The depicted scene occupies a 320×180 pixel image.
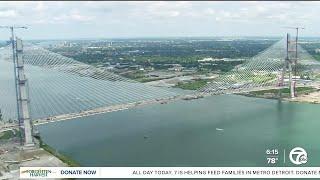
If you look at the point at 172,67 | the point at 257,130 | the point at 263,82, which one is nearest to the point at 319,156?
the point at 257,130

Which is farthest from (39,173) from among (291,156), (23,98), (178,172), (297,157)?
(297,157)

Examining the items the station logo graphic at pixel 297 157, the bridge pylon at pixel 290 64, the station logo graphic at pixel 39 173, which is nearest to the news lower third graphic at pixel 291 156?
the station logo graphic at pixel 297 157

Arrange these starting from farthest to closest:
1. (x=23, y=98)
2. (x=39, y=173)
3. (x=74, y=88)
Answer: (x=74, y=88), (x=23, y=98), (x=39, y=173)

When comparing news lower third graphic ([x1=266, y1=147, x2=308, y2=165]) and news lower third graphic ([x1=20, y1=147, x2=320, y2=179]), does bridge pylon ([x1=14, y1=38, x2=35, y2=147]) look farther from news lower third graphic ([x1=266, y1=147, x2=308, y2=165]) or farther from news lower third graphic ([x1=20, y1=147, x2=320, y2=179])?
news lower third graphic ([x1=266, y1=147, x2=308, y2=165])

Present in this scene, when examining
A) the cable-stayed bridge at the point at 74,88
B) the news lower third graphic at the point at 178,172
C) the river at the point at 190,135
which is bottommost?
the river at the point at 190,135

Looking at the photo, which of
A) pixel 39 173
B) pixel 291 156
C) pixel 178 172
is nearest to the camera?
pixel 39 173

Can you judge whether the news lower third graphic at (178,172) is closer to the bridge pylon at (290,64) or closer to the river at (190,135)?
the river at (190,135)

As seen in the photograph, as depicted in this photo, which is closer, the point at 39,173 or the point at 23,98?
the point at 39,173

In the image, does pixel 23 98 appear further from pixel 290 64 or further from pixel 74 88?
pixel 290 64

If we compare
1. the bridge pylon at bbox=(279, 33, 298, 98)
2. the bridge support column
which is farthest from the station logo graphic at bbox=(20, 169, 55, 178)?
the bridge pylon at bbox=(279, 33, 298, 98)
